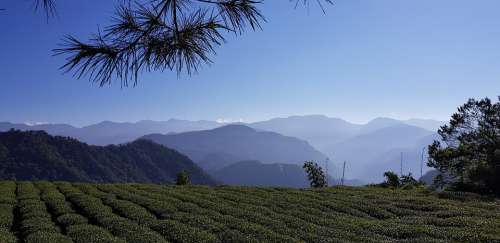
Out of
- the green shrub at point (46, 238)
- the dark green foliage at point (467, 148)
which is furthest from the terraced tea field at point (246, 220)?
the dark green foliage at point (467, 148)

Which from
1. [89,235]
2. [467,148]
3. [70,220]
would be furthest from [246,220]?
[467,148]

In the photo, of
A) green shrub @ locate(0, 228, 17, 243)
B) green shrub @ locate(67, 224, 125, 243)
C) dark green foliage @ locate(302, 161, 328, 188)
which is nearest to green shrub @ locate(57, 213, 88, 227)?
green shrub @ locate(67, 224, 125, 243)

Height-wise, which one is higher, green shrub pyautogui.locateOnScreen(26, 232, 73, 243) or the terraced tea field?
the terraced tea field

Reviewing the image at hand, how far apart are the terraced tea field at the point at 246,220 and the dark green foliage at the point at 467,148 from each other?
8.30 metres

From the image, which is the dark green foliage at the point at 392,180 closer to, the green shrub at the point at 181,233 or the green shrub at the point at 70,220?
the green shrub at the point at 181,233

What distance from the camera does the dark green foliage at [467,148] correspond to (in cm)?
3380

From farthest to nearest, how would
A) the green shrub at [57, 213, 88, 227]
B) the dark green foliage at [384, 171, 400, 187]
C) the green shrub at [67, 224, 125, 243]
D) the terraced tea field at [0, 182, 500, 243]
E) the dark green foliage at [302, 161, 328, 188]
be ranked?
the dark green foliage at [302, 161, 328, 188] → the dark green foliage at [384, 171, 400, 187] → the green shrub at [57, 213, 88, 227] → the terraced tea field at [0, 182, 500, 243] → the green shrub at [67, 224, 125, 243]

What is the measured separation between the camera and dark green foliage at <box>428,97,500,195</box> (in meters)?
33.8

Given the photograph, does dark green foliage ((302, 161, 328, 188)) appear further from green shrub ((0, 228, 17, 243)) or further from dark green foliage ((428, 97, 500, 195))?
green shrub ((0, 228, 17, 243))

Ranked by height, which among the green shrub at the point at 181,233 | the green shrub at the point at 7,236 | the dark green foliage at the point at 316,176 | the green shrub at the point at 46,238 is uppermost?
the dark green foliage at the point at 316,176

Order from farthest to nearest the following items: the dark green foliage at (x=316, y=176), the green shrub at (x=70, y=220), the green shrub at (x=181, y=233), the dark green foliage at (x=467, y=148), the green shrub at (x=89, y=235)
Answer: the dark green foliage at (x=316, y=176)
the dark green foliage at (x=467, y=148)
the green shrub at (x=70, y=220)
the green shrub at (x=181, y=233)
the green shrub at (x=89, y=235)

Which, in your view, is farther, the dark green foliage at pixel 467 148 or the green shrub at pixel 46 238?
the dark green foliage at pixel 467 148

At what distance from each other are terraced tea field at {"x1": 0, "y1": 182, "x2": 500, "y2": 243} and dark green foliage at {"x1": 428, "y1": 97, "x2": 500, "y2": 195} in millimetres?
8304

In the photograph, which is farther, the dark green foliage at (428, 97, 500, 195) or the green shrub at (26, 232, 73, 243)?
the dark green foliage at (428, 97, 500, 195)
